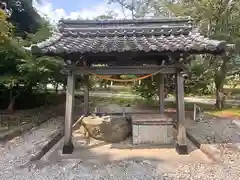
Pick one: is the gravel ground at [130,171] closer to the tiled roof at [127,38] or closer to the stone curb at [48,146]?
the stone curb at [48,146]

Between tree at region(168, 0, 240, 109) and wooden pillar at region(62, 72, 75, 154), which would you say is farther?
tree at region(168, 0, 240, 109)

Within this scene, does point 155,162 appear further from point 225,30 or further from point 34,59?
point 225,30

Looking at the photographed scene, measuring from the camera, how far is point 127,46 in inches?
203

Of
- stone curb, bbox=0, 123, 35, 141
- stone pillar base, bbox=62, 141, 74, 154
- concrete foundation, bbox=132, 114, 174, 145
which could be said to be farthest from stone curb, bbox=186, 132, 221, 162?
stone curb, bbox=0, 123, 35, 141

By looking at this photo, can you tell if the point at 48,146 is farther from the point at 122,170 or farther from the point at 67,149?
the point at 122,170

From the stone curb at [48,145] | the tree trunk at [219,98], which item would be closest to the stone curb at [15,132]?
the stone curb at [48,145]

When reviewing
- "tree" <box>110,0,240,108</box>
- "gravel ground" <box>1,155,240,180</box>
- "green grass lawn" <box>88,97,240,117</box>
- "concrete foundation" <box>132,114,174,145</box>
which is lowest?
"gravel ground" <box>1,155,240,180</box>

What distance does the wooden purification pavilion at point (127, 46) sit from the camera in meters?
5.06

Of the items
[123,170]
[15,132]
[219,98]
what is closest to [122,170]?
[123,170]

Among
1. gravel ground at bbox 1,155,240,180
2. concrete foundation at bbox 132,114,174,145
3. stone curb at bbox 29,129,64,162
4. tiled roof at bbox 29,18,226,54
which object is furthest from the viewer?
concrete foundation at bbox 132,114,174,145

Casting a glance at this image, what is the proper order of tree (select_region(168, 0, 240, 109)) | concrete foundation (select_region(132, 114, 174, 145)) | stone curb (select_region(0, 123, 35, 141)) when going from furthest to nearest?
1. tree (select_region(168, 0, 240, 109))
2. stone curb (select_region(0, 123, 35, 141))
3. concrete foundation (select_region(132, 114, 174, 145))

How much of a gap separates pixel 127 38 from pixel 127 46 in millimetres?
877

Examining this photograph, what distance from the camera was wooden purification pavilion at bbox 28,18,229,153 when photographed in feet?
16.6

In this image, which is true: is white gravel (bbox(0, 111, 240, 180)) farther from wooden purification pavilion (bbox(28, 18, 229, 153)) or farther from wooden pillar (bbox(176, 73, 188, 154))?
wooden purification pavilion (bbox(28, 18, 229, 153))
